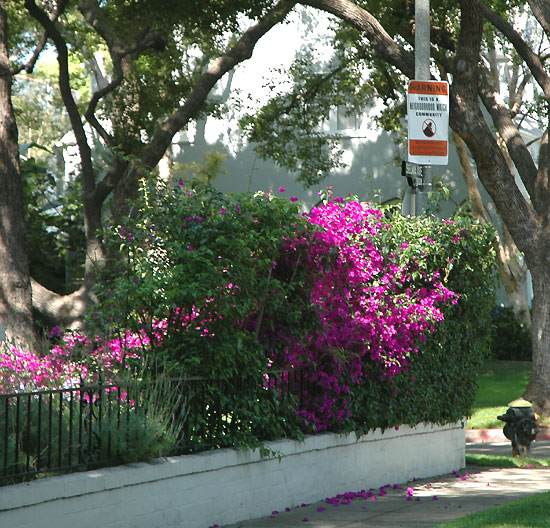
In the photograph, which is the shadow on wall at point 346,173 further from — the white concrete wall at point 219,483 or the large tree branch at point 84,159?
the white concrete wall at point 219,483

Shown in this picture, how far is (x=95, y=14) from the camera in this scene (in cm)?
1991

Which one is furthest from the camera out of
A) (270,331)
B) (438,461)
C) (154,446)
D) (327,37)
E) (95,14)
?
(327,37)

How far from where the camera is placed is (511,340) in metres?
29.9

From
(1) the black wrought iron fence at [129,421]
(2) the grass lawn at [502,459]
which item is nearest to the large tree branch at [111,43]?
(2) the grass lawn at [502,459]

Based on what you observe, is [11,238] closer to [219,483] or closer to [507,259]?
[219,483]

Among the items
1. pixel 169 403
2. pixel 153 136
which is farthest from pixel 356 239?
pixel 153 136

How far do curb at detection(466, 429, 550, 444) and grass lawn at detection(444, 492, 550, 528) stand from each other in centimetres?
829

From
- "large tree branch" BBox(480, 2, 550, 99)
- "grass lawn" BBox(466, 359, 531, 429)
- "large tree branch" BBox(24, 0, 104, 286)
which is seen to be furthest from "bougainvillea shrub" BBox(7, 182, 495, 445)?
"large tree branch" BBox(24, 0, 104, 286)

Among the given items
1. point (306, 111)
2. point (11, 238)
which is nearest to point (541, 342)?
point (11, 238)

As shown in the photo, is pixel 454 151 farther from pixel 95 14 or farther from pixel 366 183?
pixel 95 14

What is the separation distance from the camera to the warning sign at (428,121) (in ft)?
42.5

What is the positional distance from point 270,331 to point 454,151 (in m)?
22.6

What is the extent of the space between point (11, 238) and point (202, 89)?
4.78 meters

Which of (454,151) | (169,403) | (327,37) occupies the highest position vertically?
(327,37)
